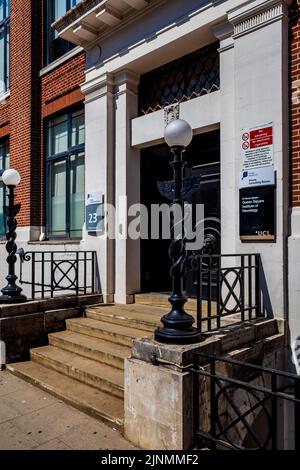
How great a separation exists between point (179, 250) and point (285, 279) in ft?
5.72

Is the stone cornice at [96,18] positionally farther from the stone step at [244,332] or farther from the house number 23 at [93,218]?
the stone step at [244,332]

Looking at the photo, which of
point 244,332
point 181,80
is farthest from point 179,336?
point 181,80

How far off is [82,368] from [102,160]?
4.07 metres

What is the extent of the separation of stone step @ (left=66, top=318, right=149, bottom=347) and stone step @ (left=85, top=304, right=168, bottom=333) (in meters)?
0.08

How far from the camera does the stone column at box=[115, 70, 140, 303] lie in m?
7.08

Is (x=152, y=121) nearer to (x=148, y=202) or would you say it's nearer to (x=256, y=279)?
(x=148, y=202)

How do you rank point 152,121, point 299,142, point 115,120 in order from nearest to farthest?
1. point 299,142
2. point 152,121
3. point 115,120

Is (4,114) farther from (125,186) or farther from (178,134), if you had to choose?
(178,134)

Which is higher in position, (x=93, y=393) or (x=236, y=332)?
(x=236, y=332)

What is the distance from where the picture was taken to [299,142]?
4.73 meters

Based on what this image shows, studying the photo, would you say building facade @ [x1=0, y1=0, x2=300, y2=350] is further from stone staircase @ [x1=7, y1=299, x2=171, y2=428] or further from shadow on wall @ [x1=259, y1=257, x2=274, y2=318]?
stone staircase @ [x1=7, y1=299, x2=171, y2=428]
